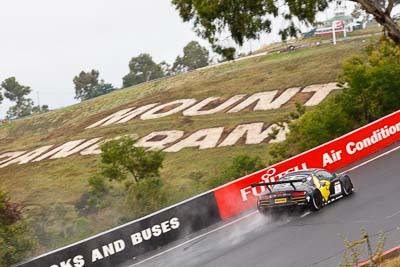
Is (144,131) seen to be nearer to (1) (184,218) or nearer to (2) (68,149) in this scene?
(2) (68,149)

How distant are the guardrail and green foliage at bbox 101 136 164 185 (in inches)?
280

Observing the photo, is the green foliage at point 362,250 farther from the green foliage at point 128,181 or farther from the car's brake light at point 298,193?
the green foliage at point 128,181

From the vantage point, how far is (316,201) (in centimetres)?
2050

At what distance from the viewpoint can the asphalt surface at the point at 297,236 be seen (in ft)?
54.5

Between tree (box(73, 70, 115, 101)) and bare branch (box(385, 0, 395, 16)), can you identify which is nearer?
bare branch (box(385, 0, 395, 16))

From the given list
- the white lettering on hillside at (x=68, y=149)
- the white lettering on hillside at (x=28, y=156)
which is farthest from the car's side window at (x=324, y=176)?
the white lettering on hillside at (x=28, y=156)

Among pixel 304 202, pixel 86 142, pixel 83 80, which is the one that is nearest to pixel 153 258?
pixel 304 202

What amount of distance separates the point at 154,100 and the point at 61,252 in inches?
1723

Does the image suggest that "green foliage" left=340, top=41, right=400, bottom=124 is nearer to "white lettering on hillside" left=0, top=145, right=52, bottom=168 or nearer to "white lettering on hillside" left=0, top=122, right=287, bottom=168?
Result: "white lettering on hillside" left=0, top=122, right=287, bottom=168

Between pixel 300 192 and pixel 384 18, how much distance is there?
606cm

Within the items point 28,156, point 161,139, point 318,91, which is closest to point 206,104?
point 161,139

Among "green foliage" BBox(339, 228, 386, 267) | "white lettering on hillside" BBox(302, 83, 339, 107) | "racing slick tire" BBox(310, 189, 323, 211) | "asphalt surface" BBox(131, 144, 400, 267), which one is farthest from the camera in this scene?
"white lettering on hillside" BBox(302, 83, 339, 107)

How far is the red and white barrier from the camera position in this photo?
2292 cm

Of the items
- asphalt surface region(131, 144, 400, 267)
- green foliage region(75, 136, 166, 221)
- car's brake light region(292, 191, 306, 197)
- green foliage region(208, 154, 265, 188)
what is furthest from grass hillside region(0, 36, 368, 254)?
car's brake light region(292, 191, 306, 197)
